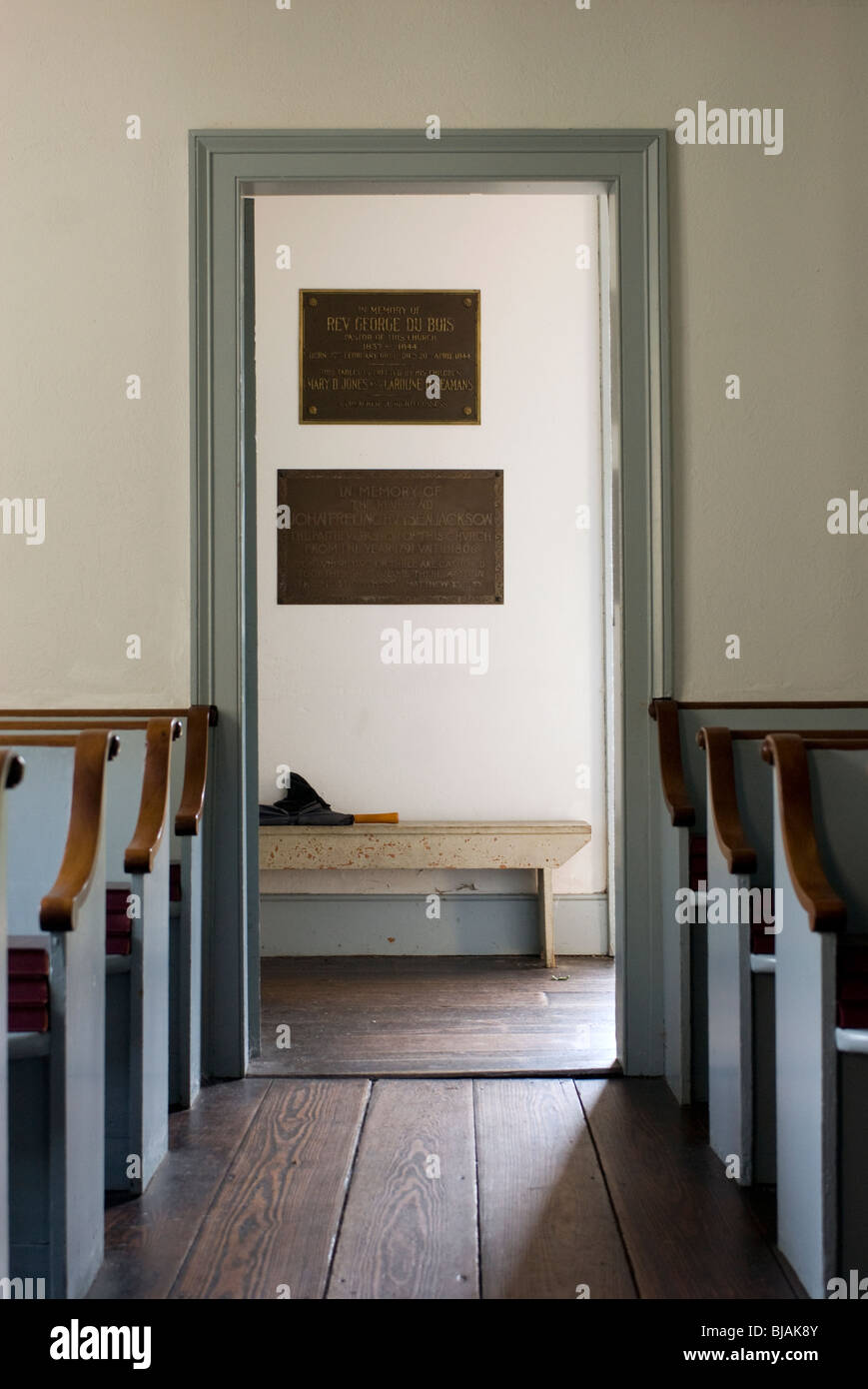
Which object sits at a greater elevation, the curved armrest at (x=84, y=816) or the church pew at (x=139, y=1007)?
the curved armrest at (x=84, y=816)

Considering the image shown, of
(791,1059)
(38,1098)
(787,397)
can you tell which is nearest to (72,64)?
(787,397)

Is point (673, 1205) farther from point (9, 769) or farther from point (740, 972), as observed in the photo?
point (9, 769)

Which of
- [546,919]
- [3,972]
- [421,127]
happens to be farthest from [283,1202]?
[421,127]

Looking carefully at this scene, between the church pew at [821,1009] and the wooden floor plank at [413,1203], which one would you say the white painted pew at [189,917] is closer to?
the wooden floor plank at [413,1203]

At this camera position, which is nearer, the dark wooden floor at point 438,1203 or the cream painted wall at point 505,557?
the dark wooden floor at point 438,1203

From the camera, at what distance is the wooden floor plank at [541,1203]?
2033 millimetres

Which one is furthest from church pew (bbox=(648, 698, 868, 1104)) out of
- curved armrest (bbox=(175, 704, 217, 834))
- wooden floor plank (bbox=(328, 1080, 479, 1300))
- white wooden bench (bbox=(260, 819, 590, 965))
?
white wooden bench (bbox=(260, 819, 590, 965))

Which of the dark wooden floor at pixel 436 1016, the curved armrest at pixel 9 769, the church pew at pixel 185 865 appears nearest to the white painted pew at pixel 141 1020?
the church pew at pixel 185 865

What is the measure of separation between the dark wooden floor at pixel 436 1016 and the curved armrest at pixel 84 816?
1.41 metres

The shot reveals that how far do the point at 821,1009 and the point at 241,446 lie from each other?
222 cm

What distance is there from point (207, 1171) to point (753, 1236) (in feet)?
3.73

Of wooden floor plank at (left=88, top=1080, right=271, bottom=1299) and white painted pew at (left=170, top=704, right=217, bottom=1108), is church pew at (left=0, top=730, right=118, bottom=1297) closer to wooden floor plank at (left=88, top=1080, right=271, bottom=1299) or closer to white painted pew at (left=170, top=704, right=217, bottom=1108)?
wooden floor plank at (left=88, top=1080, right=271, bottom=1299)

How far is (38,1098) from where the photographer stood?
6.45 ft
